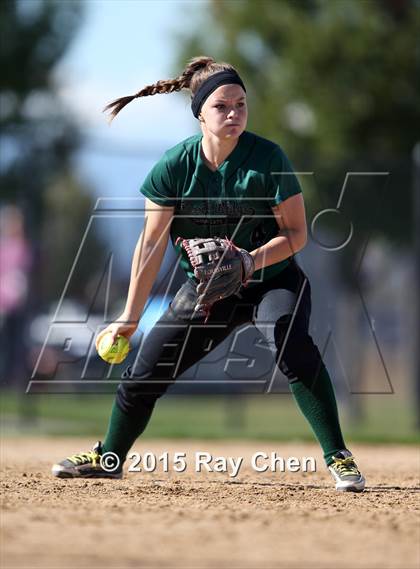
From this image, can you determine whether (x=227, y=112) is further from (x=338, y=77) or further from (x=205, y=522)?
(x=338, y=77)

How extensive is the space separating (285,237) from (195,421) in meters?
8.71

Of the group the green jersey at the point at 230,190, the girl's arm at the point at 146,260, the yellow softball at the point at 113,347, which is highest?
the green jersey at the point at 230,190

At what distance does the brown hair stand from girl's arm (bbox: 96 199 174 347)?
612mm

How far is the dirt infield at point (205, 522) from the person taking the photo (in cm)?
375

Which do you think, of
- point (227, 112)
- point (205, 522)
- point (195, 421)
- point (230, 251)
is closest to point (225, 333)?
point (230, 251)

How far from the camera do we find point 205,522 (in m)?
4.31

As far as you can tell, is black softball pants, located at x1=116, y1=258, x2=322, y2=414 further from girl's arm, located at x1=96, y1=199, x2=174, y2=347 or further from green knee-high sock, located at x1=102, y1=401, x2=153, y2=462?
girl's arm, located at x1=96, y1=199, x2=174, y2=347

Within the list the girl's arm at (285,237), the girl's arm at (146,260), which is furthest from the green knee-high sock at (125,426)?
the girl's arm at (285,237)

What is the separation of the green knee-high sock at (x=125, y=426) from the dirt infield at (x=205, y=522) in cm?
20

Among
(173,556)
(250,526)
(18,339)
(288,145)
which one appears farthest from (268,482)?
(288,145)

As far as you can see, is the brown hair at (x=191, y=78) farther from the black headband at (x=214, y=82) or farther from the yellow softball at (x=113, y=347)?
the yellow softball at (x=113, y=347)

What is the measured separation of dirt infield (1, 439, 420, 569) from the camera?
3746 millimetres

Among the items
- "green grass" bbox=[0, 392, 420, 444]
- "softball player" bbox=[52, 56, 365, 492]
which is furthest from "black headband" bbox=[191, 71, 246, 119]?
"green grass" bbox=[0, 392, 420, 444]

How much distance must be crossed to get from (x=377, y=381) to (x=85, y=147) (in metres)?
10.6
